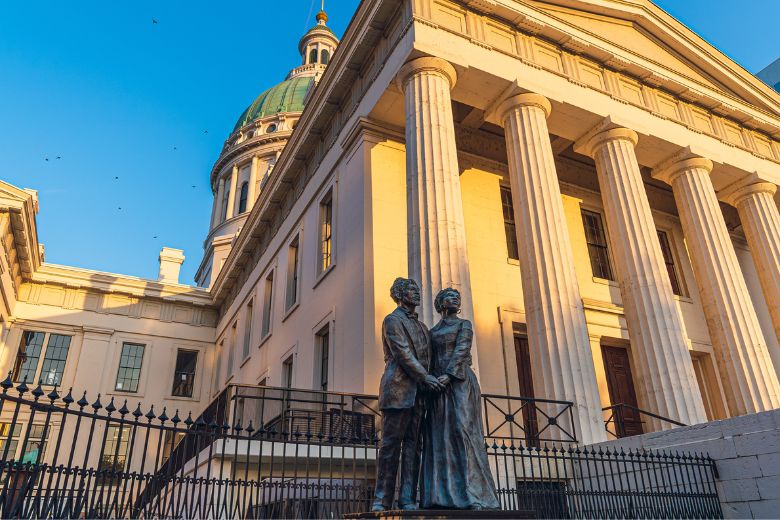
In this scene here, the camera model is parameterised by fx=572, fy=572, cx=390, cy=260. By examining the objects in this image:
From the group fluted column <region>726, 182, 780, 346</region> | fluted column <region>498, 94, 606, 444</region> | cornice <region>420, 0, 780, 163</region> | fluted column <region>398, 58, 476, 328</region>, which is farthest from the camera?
fluted column <region>726, 182, 780, 346</region>

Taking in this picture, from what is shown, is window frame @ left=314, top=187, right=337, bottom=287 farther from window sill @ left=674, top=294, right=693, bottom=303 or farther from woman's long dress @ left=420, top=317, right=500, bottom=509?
window sill @ left=674, top=294, right=693, bottom=303

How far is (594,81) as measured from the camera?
15.4 m

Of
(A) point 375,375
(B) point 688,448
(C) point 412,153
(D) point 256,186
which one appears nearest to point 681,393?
(B) point 688,448

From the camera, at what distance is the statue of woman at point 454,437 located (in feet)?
15.6

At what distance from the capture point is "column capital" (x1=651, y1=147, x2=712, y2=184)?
1596 cm

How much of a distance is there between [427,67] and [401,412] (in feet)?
30.8

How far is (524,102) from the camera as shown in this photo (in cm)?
1355

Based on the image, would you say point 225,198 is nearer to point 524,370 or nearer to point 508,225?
point 508,225

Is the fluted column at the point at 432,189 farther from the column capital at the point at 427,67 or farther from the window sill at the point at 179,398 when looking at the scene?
the window sill at the point at 179,398

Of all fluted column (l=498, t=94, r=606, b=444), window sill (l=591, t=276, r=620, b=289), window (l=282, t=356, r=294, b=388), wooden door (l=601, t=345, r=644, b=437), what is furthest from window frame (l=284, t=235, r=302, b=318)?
wooden door (l=601, t=345, r=644, b=437)

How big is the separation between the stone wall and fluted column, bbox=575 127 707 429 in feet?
9.96

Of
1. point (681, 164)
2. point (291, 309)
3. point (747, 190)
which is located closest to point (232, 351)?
point (291, 309)

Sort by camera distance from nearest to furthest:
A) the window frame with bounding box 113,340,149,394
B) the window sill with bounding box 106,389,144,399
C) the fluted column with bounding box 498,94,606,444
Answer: the fluted column with bounding box 498,94,606,444
the window sill with bounding box 106,389,144,399
the window frame with bounding box 113,340,149,394

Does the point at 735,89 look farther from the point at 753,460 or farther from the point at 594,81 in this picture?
the point at 753,460
